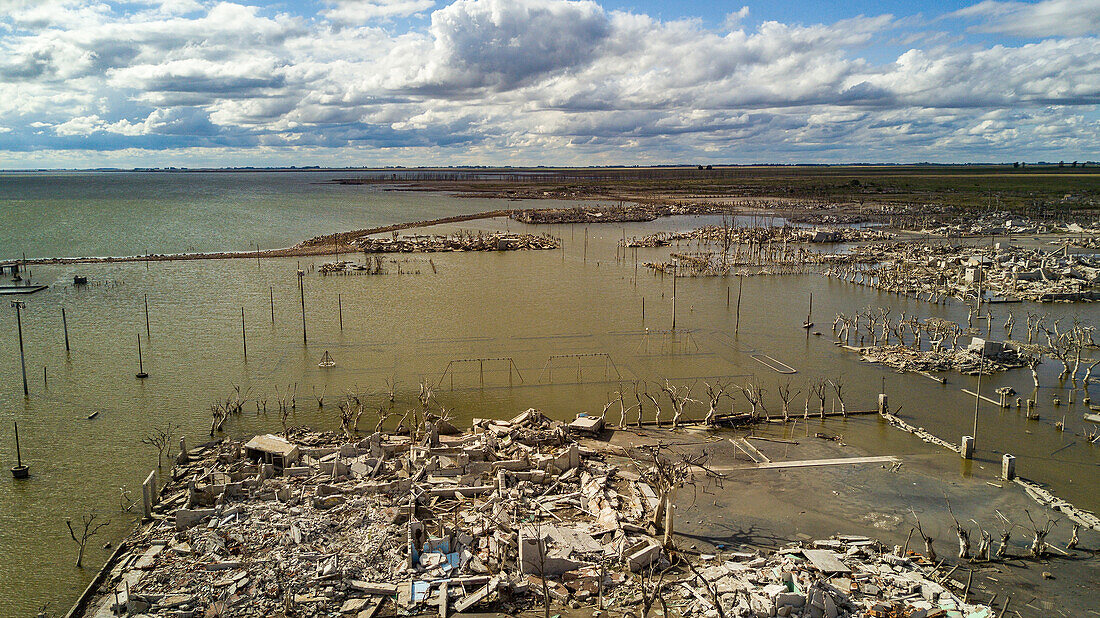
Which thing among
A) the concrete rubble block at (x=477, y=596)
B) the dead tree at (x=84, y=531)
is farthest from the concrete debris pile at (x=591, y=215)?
the concrete rubble block at (x=477, y=596)

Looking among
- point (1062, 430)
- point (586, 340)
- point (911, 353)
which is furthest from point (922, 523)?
point (586, 340)

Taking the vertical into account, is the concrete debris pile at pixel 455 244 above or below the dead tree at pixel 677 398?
above

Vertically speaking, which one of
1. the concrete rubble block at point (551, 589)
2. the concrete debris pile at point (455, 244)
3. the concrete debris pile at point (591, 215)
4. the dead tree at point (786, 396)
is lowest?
the concrete rubble block at point (551, 589)

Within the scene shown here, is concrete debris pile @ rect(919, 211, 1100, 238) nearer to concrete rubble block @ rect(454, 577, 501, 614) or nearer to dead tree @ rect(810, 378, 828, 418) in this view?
dead tree @ rect(810, 378, 828, 418)

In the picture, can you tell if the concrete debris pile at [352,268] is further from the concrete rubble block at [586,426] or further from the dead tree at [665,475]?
the dead tree at [665,475]

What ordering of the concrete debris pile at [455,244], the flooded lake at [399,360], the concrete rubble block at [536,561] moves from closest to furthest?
the concrete rubble block at [536,561] < the flooded lake at [399,360] < the concrete debris pile at [455,244]

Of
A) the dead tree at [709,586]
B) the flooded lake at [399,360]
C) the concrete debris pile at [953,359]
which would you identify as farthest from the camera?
the concrete debris pile at [953,359]

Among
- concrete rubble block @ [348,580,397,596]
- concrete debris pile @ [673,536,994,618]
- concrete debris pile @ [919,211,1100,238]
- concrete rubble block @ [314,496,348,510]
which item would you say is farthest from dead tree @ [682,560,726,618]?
concrete debris pile @ [919,211,1100,238]
